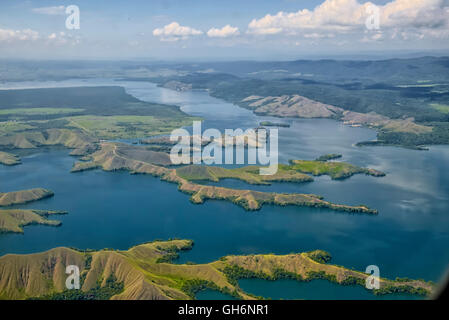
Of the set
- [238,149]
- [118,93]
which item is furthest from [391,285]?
[118,93]

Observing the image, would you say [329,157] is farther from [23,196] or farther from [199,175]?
[23,196]

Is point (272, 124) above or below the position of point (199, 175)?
above

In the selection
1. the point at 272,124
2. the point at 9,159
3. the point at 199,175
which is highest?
the point at 272,124

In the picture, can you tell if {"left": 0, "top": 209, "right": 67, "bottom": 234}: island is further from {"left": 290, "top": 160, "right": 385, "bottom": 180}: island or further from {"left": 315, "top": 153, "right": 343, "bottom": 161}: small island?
{"left": 315, "top": 153, "right": 343, "bottom": 161}: small island

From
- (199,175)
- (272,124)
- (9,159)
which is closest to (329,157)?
(199,175)
